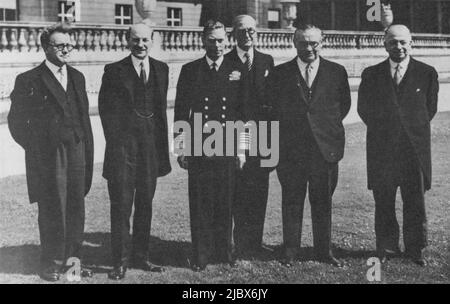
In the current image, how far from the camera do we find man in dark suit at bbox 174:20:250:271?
21.5ft

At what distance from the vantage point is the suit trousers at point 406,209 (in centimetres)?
672

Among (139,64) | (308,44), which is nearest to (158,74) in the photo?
(139,64)

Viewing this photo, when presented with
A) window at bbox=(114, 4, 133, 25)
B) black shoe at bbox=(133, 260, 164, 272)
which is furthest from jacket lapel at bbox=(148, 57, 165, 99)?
window at bbox=(114, 4, 133, 25)

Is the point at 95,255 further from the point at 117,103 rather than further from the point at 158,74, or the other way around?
the point at 158,74

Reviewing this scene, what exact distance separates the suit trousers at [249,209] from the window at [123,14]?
23.3 meters

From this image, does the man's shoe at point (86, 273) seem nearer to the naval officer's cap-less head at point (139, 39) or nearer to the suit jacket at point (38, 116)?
the suit jacket at point (38, 116)

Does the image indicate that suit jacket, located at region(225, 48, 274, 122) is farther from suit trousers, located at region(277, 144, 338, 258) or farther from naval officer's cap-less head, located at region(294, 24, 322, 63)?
suit trousers, located at region(277, 144, 338, 258)

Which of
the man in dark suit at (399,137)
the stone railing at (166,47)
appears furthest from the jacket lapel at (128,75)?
the stone railing at (166,47)

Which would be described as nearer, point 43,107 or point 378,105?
point 43,107
